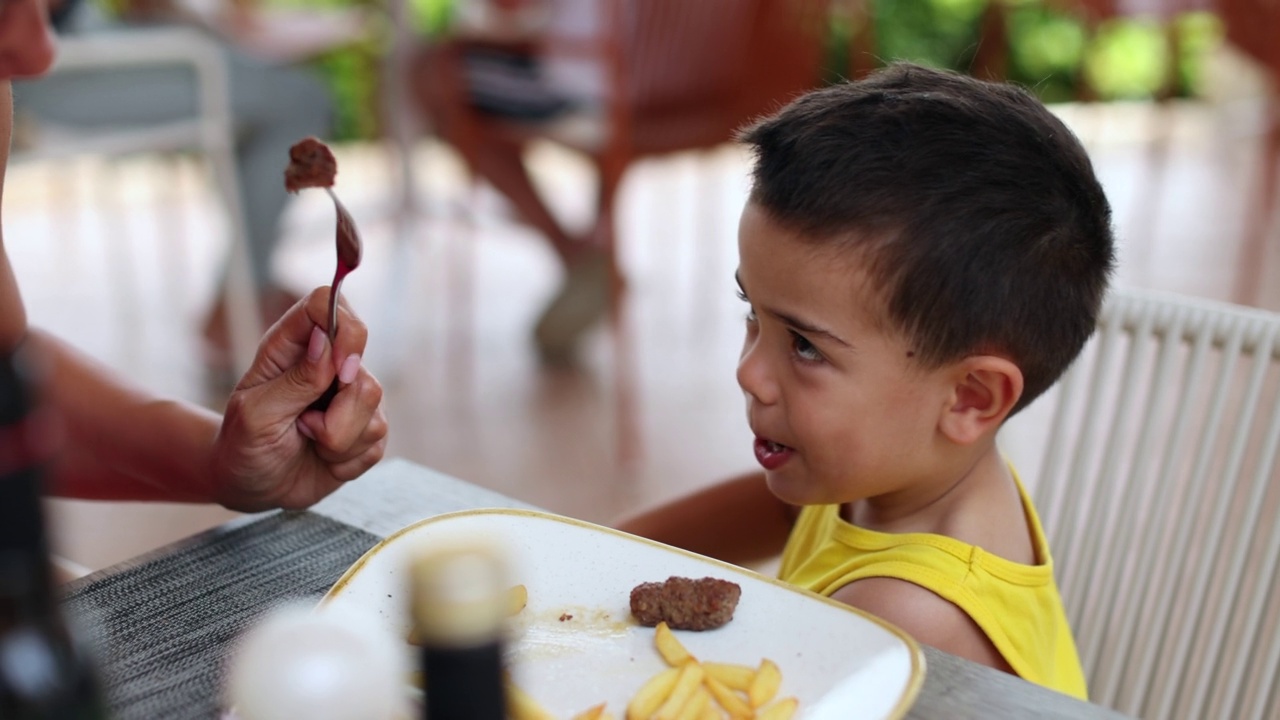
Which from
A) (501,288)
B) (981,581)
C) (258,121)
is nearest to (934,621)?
(981,581)

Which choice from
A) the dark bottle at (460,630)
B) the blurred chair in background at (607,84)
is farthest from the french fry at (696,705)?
the blurred chair in background at (607,84)

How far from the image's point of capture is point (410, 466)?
3.25 feet

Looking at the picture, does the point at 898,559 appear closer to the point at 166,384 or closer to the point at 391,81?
the point at 166,384

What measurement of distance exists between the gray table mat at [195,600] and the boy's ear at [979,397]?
420 millimetres

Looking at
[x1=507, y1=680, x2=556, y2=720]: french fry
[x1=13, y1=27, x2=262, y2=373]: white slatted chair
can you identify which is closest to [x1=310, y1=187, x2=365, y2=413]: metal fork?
[x1=507, y1=680, x2=556, y2=720]: french fry

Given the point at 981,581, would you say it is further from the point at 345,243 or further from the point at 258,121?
the point at 258,121

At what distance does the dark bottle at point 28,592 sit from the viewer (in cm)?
36

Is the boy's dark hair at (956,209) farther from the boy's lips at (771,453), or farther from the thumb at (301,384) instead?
the thumb at (301,384)

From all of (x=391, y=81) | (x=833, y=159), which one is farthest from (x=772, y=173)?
(x=391, y=81)

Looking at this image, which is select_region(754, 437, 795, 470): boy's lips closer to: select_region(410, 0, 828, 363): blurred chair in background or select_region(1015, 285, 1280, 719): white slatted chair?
select_region(1015, 285, 1280, 719): white slatted chair

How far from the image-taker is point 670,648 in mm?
634

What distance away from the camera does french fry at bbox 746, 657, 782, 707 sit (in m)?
0.59

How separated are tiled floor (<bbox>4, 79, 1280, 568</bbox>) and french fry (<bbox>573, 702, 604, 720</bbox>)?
4.69ft

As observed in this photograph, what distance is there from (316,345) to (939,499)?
47cm
